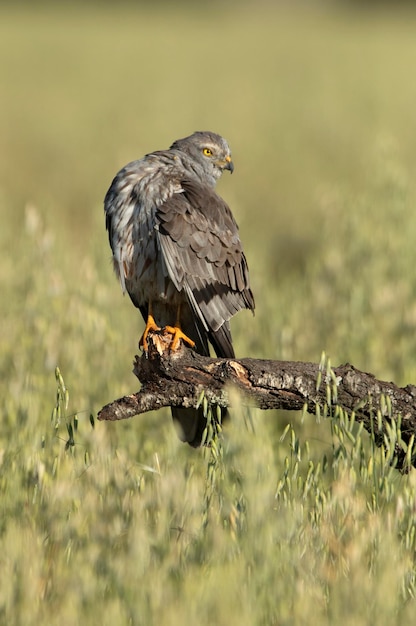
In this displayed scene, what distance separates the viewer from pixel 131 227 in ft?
16.4

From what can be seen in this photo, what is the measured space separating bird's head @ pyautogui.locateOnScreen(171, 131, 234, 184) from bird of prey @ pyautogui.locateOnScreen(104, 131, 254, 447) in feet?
1.19

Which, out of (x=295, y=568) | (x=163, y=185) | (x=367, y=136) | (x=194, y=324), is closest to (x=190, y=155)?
(x=163, y=185)

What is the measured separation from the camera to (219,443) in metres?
3.75

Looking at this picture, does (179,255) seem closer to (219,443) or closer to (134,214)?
(134,214)

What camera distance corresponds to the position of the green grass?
9.16ft

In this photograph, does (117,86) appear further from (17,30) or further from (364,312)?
(364,312)

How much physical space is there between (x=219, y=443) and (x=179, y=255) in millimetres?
1311

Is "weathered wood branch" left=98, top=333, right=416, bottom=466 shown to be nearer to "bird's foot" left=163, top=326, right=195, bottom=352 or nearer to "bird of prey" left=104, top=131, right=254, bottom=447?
"bird's foot" left=163, top=326, right=195, bottom=352

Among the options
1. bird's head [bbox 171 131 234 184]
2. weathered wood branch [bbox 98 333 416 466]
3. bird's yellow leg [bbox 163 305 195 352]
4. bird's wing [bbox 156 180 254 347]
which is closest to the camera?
weathered wood branch [bbox 98 333 416 466]

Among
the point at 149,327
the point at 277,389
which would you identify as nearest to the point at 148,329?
the point at 149,327

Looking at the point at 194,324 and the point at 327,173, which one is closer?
the point at 194,324

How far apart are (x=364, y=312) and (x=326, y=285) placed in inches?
28.8

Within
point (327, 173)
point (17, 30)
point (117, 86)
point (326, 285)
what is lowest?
point (326, 285)

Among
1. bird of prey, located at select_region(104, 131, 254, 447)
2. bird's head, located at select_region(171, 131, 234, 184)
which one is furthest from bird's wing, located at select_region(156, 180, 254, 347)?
bird's head, located at select_region(171, 131, 234, 184)
